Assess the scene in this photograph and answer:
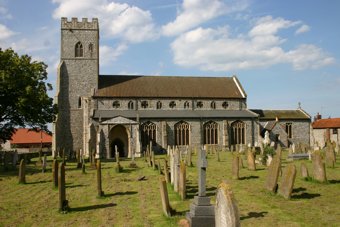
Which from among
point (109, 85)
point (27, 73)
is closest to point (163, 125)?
point (109, 85)

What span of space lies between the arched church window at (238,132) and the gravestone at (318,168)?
85.8ft

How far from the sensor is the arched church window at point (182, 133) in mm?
38750

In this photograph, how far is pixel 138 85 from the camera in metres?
41.3

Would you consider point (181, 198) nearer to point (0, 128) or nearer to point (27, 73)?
point (27, 73)

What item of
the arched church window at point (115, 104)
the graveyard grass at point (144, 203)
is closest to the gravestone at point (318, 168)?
the graveyard grass at point (144, 203)

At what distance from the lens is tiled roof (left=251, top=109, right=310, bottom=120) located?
144ft

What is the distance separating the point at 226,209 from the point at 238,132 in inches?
1448

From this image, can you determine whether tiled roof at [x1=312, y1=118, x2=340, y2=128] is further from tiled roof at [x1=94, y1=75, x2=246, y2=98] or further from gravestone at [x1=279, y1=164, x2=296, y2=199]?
gravestone at [x1=279, y1=164, x2=296, y2=199]

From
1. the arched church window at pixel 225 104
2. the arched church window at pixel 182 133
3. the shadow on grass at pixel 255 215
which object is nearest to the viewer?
the shadow on grass at pixel 255 215

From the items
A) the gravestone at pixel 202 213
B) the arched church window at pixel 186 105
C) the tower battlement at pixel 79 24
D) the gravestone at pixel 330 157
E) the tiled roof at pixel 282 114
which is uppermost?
the tower battlement at pixel 79 24

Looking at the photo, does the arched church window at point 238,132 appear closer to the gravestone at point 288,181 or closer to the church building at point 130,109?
the church building at point 130,109

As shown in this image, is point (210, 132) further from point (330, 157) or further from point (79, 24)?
point (330, 157)

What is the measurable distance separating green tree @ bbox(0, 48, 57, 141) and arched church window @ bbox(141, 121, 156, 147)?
532 inches

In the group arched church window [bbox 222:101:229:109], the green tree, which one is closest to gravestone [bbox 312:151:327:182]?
the green tree
